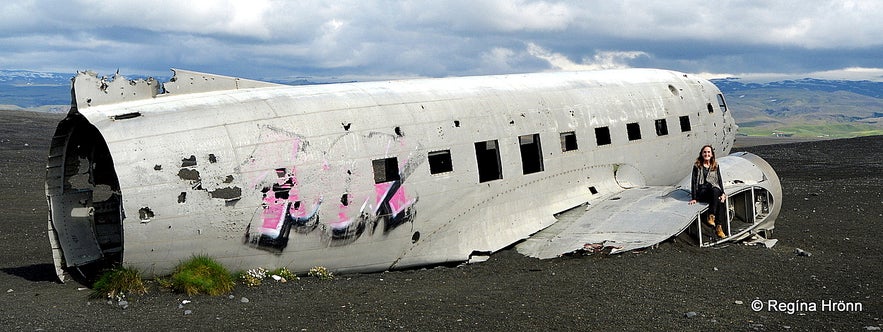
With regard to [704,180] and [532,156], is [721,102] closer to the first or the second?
[704,180]

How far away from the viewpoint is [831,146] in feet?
157

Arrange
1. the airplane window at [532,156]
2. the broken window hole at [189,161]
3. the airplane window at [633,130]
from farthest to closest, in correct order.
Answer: the airplane window at [633,130]
the airplane window at [532,156]
the broken window hole at [189,161]

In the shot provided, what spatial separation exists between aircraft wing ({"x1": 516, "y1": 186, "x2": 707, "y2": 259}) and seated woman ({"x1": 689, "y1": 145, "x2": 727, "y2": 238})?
0.80 feet

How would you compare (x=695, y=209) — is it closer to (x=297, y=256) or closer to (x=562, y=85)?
(x=562, y=85)

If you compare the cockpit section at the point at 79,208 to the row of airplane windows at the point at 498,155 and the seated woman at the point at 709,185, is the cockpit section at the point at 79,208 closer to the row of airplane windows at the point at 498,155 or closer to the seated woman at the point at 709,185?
the row of airplane windows at the point at 498,155

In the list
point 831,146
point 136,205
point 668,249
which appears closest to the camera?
point 136,205

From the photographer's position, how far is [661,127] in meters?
20.0

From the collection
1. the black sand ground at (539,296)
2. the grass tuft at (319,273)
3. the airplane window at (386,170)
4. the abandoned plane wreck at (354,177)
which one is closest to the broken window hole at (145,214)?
the abandoned plane wreck at (354,177)

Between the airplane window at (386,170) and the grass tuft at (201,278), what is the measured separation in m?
3.12

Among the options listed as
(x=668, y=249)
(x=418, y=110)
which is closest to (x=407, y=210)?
(x=418, y=110)

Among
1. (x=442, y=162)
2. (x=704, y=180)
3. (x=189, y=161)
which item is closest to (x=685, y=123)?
(x=704, y=180)

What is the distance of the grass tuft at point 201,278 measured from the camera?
1281cm

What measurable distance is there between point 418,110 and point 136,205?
17.9ft

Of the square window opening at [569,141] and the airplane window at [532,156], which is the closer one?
the airplane window at [532,156]
